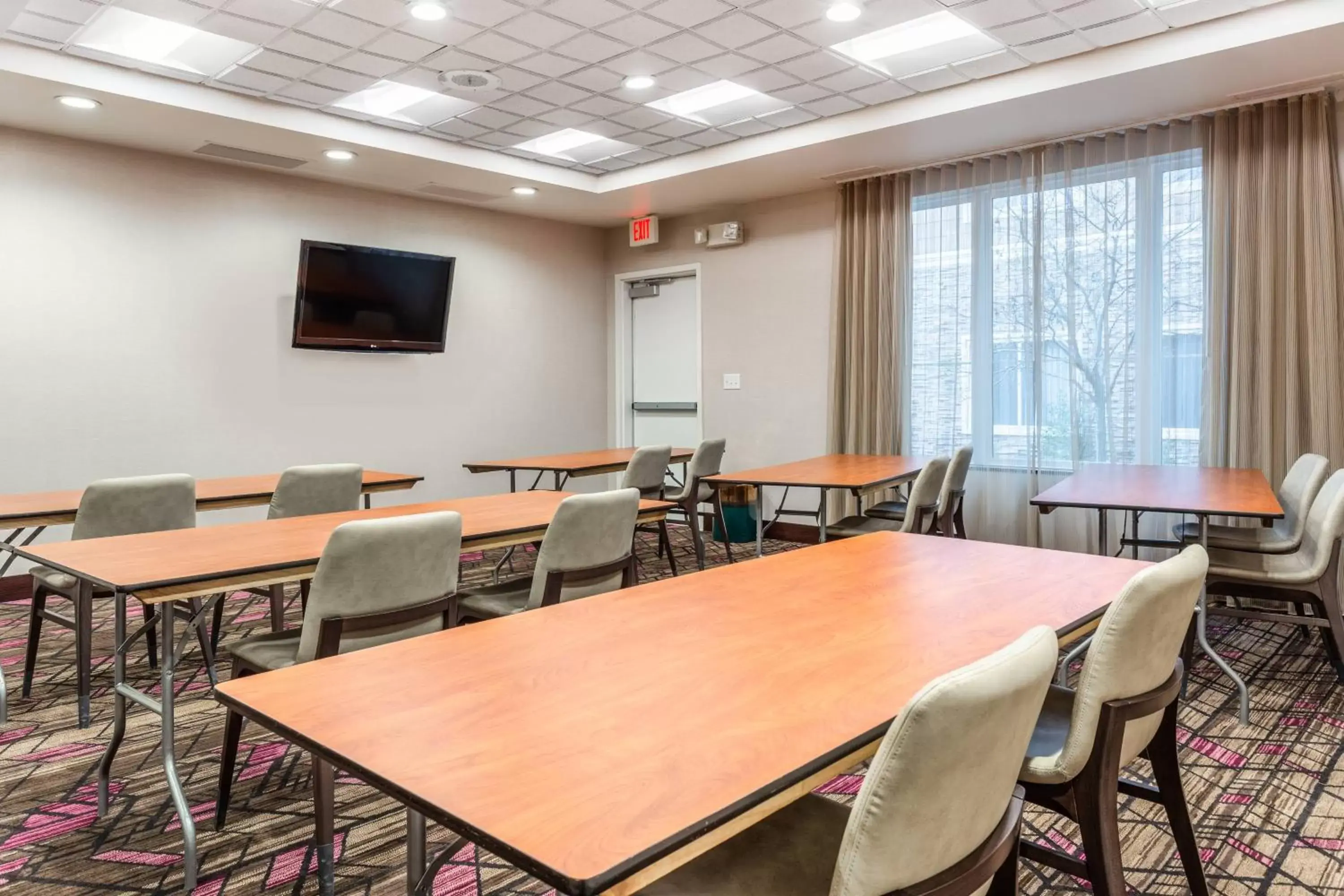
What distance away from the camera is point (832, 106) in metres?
5.11

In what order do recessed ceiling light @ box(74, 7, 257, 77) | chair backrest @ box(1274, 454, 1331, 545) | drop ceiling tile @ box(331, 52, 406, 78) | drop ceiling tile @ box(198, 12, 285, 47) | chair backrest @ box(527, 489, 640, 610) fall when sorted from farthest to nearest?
1. drop ceiling tile @ box(331, 52, 406, 78)
2. recessed ceiling light @ box(74, 7, 257, 77)
3. drop ceiling tile @ box(198, 12, 285, 47)
4. chair backrest @ box(1274, 454, 1331, 545)
5. chair backrest @ box(527, 489, 640, 610)

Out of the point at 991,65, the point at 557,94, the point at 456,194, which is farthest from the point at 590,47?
the point at 456,194

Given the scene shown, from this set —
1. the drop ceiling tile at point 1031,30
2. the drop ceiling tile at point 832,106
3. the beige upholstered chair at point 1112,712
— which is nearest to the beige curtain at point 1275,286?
the drop ceiling tile at point 1031,30

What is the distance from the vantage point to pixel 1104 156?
16.9 feet

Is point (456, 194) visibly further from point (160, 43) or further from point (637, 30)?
point (637, 30)

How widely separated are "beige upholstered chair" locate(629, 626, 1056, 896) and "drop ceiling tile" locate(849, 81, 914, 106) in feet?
14.2

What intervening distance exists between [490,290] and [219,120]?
2.63 metres

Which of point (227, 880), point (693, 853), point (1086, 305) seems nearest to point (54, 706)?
point (227, 880)

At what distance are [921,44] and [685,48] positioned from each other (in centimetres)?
118

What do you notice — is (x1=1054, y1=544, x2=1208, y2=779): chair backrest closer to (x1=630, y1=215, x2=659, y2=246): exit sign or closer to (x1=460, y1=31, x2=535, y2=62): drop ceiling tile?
(x1=460, y1=31, x2=535, y2=62): drop ceiling tile

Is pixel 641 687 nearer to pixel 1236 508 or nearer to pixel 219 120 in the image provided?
pixel 1236 508

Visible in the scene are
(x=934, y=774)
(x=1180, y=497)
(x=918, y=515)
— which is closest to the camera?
(x=934, y=774)

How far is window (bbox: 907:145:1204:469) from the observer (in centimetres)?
491

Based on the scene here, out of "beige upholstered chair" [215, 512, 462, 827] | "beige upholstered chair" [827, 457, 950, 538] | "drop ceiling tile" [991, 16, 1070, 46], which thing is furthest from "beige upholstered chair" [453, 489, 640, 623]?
"drop ceiling tile" [991, 16, 1070, 46]
